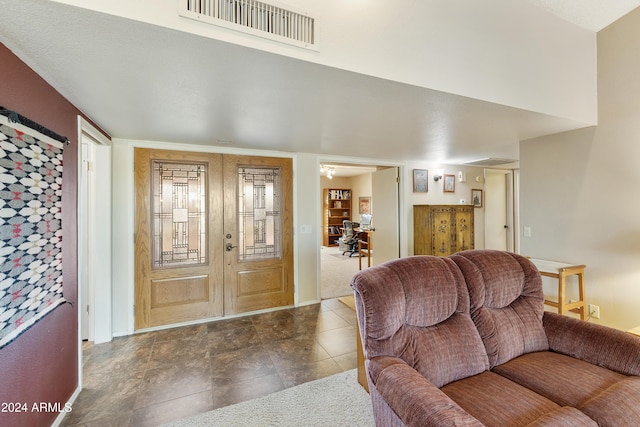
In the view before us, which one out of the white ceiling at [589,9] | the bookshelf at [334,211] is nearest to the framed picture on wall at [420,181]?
the white ceiling at [589,9]

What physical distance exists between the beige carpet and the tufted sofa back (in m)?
2.84

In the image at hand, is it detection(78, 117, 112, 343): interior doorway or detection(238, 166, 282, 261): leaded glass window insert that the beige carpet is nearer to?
detection(238, 166, 282, 261): leaded glass window insert

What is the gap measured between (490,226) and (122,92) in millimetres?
5788

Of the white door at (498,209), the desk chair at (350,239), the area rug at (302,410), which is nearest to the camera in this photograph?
the area rug at (302,410)

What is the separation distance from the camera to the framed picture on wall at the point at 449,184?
4.83 meters

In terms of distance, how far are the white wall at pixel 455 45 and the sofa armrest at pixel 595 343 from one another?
1.62 metres

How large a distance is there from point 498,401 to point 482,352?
0.32m

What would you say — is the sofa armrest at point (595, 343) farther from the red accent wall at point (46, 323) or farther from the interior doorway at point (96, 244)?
the interior doorway at point (96, 244)

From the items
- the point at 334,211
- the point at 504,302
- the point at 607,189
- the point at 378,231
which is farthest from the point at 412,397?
the point at 334,211

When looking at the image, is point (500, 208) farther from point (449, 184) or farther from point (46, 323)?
point (46, 323)

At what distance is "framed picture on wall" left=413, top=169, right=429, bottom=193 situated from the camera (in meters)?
4.63

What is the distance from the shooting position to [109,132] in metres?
2.77

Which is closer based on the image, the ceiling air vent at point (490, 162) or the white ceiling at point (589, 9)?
the white ceiling at point (589, 9)

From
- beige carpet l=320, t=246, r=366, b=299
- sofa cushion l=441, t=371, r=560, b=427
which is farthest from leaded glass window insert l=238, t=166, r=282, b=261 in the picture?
sofa cushion l=441, t=371, r=560, b=427
